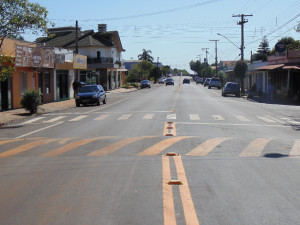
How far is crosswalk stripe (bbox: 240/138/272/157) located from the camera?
10.4 metres

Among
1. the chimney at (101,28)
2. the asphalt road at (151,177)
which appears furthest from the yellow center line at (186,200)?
the chimney at (101,28)

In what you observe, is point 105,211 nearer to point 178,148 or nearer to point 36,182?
point 36,182

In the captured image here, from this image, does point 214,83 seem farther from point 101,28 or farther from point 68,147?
point 68,147

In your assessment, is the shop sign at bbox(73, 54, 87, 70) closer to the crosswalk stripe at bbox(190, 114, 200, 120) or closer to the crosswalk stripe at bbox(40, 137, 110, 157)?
the crosswalk stripe at bbox(190, 114, 200, 120)

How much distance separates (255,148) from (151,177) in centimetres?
449

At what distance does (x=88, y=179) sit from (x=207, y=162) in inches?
115

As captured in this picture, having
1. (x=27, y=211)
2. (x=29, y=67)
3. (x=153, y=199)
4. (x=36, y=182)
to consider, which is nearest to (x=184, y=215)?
(x=153, y=199)

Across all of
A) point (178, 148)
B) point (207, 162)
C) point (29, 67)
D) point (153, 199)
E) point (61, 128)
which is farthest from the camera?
point (29, 67)

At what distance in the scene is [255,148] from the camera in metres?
11.3

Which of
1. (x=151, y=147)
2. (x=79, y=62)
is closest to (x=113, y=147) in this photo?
(x=151, y=147)

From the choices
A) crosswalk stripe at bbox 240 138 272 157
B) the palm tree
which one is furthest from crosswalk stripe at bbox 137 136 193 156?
the palm tree

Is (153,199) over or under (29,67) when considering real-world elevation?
under

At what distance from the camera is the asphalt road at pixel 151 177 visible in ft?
18.6

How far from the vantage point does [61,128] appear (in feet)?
54.2
